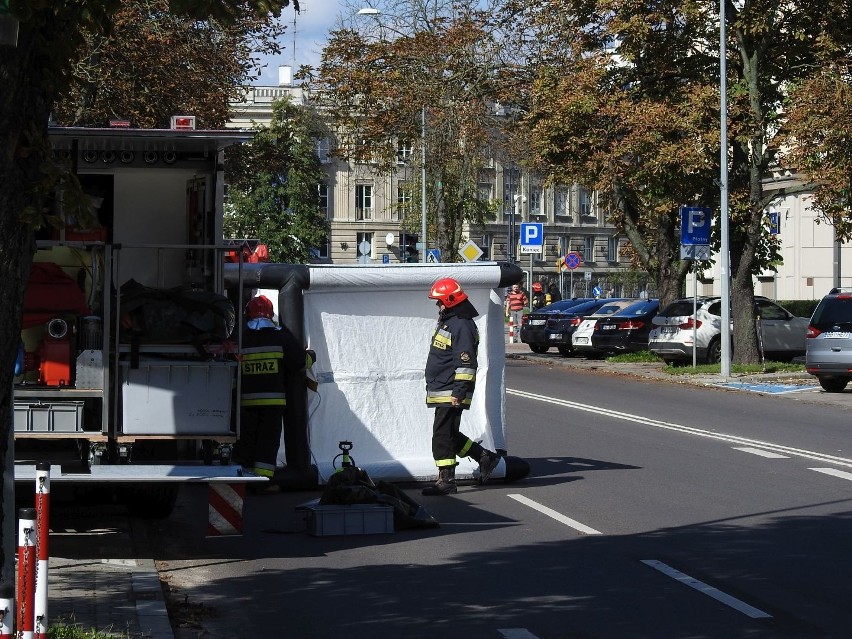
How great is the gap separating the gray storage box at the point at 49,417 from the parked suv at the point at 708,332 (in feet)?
73.0

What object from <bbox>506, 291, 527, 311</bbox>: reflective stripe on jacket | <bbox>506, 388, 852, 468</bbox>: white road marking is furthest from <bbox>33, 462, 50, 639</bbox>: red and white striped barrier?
<bbox>506, 291, 527, 311</bbox>: reflective stripe on jacket

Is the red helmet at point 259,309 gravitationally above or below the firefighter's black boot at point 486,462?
above

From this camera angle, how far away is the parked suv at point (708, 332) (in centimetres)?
3034

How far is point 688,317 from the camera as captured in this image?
30.3 metres

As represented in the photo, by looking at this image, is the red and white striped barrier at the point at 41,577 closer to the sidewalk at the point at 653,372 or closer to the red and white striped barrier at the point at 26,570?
the red and white striped barrier at the point at 26,570

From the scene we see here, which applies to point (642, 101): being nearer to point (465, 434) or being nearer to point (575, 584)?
point (465, 434)

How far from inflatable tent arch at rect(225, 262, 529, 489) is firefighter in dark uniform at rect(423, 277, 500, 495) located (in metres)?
0.62

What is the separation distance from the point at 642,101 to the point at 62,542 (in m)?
21.0

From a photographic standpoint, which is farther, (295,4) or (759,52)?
(759,52)

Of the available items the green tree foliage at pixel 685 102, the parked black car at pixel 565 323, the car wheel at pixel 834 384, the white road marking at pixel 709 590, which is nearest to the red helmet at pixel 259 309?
the white road marking at pixel 709 590

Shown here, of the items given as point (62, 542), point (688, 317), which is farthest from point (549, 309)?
point (62, 542)

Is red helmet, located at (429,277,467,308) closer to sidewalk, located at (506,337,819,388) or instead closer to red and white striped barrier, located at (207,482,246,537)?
red and white striped barrier, located at (207,482,246,537)

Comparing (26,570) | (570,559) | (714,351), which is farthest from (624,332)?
(26,570)

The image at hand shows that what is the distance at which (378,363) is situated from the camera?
1280 cm
